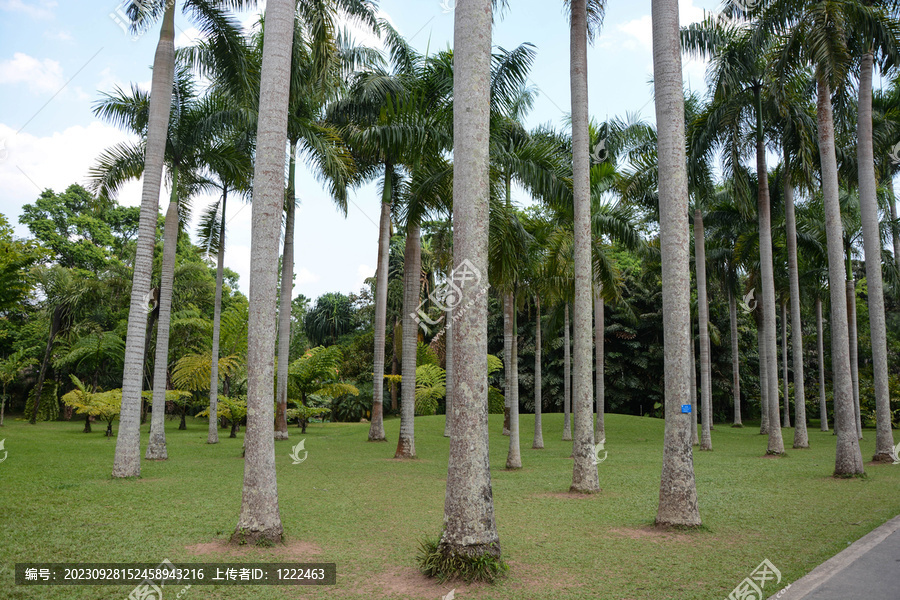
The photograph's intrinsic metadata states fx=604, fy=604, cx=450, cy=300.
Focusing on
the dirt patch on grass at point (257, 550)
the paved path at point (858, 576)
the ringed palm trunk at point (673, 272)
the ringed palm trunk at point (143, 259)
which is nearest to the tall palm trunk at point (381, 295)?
the ringed palm trunk at point (143, 259)

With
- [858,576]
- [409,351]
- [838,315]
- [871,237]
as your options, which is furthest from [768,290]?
[858,576]

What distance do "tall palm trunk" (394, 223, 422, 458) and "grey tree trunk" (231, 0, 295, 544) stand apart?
401 inches

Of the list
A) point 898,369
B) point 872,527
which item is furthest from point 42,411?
point 898,369

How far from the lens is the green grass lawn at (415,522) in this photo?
5.66 metres

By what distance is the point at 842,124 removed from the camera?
58.9ft

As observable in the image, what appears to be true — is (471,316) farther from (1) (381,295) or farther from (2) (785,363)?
(2) (785,363)

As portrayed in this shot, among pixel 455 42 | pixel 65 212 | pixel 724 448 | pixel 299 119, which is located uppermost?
pixel 65 212

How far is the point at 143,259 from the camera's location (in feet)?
41.2

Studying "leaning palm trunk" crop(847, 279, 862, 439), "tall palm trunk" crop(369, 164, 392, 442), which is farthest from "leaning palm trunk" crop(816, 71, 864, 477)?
"tall palm trunk" crop(369, 164, 392, 442)

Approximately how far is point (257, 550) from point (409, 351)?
12.0 metres

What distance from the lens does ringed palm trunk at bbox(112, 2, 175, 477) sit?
12023 millimetres

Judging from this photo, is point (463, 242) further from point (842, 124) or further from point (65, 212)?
point (65, 212)

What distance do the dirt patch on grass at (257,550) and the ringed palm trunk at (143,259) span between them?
6.28 meters

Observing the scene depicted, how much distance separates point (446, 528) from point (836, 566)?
3.90 metres
